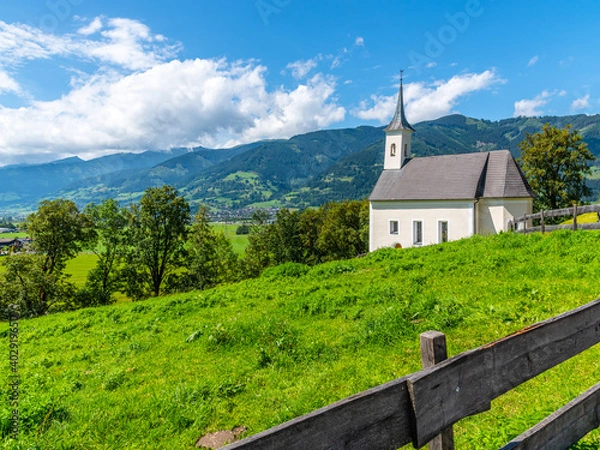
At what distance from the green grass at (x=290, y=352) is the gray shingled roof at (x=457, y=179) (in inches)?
819

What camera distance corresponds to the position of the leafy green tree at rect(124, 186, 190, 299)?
118 feet

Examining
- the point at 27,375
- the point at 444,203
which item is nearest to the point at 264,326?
the point at 27,375

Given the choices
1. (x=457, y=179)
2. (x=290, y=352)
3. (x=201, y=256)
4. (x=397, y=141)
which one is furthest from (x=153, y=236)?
(x=290, y=352)

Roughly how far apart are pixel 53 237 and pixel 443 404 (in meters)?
37.5

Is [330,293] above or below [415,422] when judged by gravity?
below

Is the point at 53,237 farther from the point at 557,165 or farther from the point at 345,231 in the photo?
the point at 557,165

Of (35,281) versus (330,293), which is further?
(35,281)

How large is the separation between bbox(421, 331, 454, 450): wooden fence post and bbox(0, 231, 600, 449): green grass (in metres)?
2.15

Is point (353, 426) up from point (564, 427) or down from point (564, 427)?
up

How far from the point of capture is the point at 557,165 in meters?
40.1

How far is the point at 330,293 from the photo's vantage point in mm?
10953

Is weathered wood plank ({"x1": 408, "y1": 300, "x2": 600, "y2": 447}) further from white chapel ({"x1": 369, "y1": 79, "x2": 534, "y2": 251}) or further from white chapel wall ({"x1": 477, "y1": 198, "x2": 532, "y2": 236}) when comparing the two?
white chapel ({"x1": 369, "y1": 79, "x2": 534, "y2": 251})

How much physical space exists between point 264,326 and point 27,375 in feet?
17.5

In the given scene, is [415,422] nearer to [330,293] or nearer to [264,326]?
[264,326]
